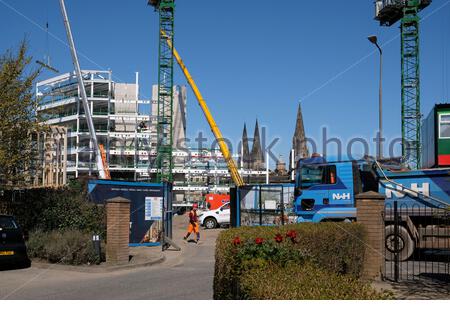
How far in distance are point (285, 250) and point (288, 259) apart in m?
0.17

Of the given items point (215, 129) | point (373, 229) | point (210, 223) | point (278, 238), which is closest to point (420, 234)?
point (373, 229)

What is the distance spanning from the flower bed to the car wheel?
2261cm

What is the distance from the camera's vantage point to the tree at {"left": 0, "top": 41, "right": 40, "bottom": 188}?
1817 cm

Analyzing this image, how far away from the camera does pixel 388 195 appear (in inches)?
679

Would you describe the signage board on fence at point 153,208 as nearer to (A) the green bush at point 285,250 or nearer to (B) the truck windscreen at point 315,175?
(B) the truck windscreen at point 315,175

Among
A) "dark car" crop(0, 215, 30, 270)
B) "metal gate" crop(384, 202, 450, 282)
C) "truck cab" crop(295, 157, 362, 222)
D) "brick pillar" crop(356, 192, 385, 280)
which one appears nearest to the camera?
"brick pillar" crop(356, 192, 385, 280)

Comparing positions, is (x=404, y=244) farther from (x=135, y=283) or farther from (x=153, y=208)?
(x=153, y=208)

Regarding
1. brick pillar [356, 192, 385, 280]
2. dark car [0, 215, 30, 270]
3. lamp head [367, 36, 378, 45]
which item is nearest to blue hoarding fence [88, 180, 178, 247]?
dark car [0, 215, 30, 270]

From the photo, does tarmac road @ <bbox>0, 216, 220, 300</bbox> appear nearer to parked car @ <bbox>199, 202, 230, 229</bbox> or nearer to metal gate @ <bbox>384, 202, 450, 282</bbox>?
metal gate @ <bbox>384, 202, 450, 282</bbox>

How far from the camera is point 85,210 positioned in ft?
57.8

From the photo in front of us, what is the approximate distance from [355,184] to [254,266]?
12150 mm

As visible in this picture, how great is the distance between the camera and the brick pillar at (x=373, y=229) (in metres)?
11.6

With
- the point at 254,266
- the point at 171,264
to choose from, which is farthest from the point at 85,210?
the point at 254,266
